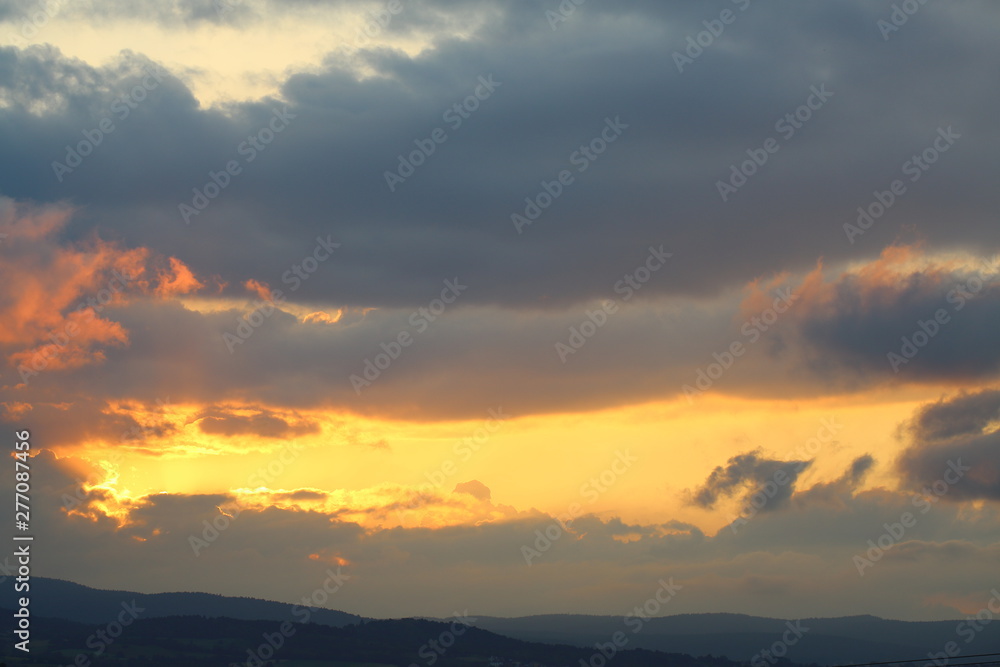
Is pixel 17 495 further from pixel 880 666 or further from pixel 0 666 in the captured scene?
pixel 0 666

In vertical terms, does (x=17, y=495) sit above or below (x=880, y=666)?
above

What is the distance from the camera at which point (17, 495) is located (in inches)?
2968

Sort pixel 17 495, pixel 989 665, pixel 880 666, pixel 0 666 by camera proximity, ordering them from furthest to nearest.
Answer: pixel 0 666, pixel 17 495, pixel 989 665, pixel 880 666

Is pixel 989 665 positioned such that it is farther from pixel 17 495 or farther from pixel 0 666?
pixel 0 666

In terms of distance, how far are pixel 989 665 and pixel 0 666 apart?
136038 mm

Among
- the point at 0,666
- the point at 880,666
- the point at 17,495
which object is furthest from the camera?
the point at 0,666

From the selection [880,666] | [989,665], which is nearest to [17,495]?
[880,666]

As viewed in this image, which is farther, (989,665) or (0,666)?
(0,666)

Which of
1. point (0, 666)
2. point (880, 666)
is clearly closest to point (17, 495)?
point (880, 666)

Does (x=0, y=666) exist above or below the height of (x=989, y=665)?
above

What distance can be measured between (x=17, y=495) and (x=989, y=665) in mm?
75837

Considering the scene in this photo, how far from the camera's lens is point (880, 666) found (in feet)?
206

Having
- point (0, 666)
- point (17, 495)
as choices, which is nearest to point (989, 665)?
point (17, 495)

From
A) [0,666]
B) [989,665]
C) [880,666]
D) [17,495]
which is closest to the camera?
[880,666]
